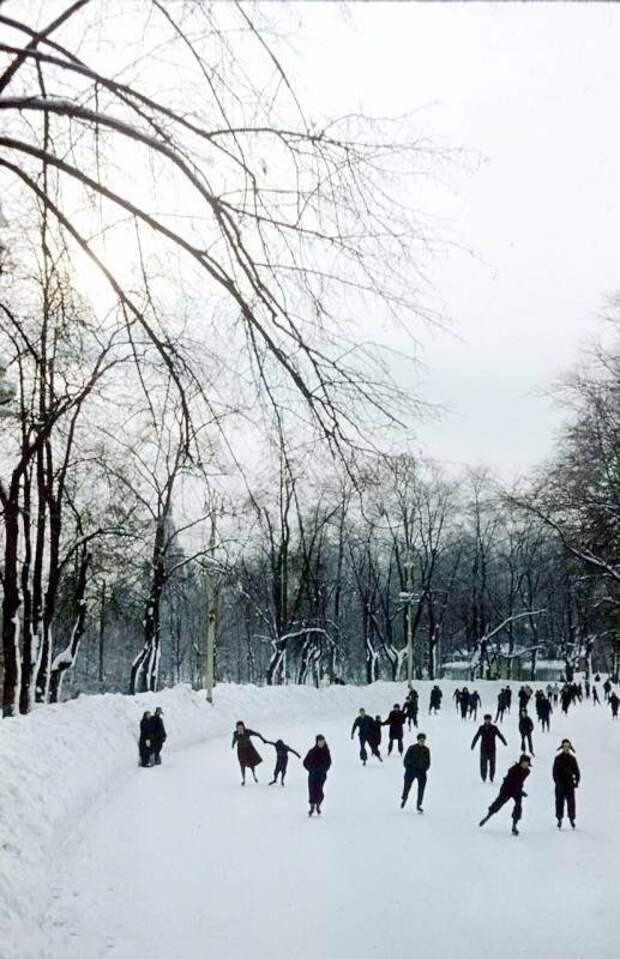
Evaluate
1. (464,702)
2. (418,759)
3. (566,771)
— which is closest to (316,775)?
(418,759)

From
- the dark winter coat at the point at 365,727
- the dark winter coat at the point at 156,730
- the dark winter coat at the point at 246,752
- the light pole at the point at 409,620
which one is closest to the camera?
the dark winter coat at the point at 246,752

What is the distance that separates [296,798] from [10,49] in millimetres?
13136

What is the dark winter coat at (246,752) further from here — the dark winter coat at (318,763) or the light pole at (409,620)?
the light pole at (409,620)

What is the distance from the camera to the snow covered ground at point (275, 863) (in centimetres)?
743

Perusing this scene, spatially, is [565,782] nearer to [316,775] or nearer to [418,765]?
[418,765]

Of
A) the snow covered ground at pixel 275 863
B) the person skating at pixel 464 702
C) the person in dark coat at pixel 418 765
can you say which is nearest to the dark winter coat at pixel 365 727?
the snow covered ground at pixel 275 863

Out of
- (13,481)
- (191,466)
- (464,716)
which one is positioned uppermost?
(13,481)

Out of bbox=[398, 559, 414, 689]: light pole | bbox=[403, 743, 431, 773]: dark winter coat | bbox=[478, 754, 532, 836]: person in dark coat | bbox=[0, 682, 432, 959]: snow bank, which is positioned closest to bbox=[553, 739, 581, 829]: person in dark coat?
bbox=[478, 754, 532, 836]: person in dark coat

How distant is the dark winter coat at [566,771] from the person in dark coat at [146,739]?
9576 millimetres

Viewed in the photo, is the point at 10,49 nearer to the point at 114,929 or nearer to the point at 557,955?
the point at 114,929

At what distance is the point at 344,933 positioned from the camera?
759 centimetres

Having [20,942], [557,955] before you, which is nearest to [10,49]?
[20,942]

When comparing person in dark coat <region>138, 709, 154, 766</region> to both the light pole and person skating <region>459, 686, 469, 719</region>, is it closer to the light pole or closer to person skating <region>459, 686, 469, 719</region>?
the light pole

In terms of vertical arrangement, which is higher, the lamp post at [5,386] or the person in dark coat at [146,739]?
the lamp post at [5,386]
